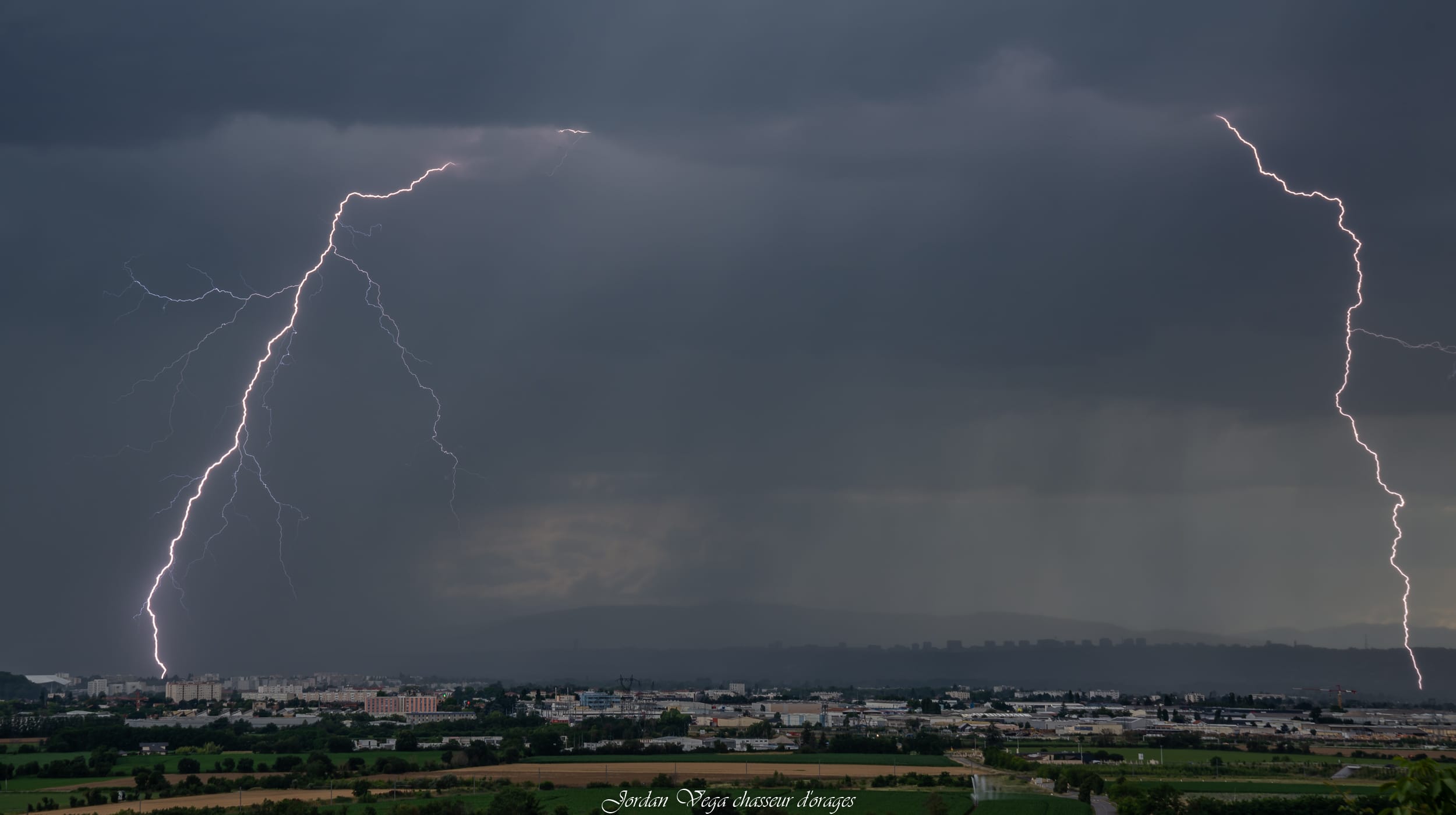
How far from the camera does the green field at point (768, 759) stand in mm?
60719

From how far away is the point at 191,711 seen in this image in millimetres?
100938

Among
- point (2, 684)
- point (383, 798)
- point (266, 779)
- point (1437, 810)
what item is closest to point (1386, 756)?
point (383, 798)

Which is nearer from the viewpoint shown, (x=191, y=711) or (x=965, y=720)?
(x=965, y=720)

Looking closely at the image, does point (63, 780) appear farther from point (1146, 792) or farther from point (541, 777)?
point (1146, 792)

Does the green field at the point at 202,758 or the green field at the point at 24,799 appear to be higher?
the green field at the point at 202,758

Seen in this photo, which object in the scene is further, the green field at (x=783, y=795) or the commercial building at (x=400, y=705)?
the commercial building at (x=400, y=705)

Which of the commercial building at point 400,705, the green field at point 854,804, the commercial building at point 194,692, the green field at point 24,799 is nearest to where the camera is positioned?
the green field at point 854,804

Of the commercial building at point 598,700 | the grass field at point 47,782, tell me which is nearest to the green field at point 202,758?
the grass field at point 47,782

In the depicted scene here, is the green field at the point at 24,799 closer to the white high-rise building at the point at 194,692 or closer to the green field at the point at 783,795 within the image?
the green field at the point at 783,795

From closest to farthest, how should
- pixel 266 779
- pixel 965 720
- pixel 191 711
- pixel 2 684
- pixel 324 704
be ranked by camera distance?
pixel 266 779 → pixel 965 720 → pixel 191 711 → pixel 324 704 → pixel 2 684

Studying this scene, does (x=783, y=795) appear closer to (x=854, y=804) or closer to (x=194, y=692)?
(x=854, y=804)

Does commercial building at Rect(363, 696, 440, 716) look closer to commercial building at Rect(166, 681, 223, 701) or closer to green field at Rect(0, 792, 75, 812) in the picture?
commercial building at Rect(166, 681, 223, 701)

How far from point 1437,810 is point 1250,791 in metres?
45.1

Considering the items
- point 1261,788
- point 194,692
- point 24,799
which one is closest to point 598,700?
point 194,692
